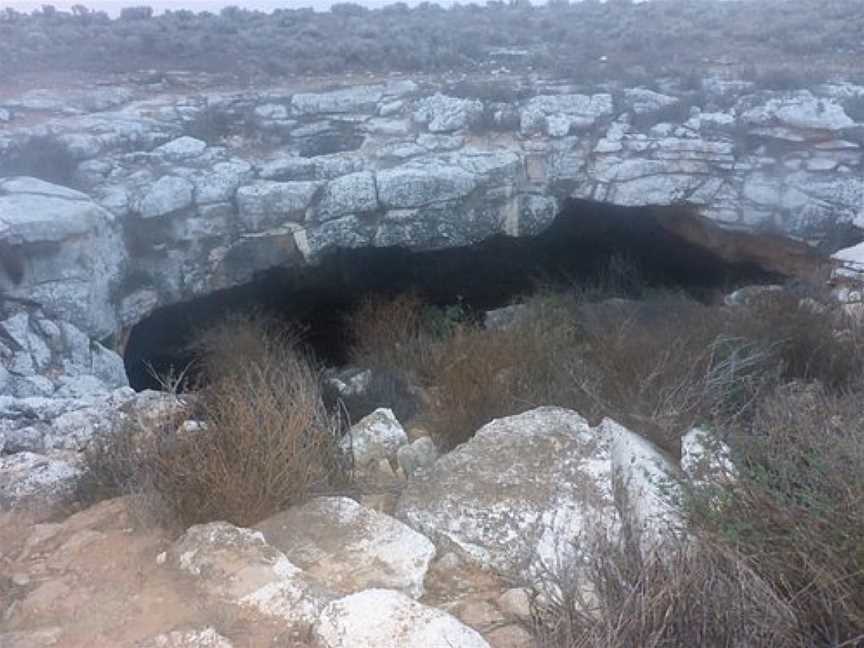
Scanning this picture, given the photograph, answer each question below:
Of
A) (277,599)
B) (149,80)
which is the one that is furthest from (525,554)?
(149,80)

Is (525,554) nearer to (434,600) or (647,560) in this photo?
(434,600)

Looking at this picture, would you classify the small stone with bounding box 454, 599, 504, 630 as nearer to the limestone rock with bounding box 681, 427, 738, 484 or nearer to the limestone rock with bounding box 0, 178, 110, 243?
the limestone rock with bounding box 681, 427, 738, 484

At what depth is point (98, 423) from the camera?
505 centimetres

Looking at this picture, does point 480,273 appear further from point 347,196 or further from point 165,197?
point 165,197

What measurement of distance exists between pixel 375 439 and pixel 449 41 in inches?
345

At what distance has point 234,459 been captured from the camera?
3.68 metres

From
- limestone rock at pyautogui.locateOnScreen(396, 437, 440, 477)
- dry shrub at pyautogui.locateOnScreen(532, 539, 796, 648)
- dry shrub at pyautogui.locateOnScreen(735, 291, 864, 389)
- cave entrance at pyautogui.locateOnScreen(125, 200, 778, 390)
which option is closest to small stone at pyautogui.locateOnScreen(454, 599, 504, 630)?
dry shrub at pyautogui.locateOnScreen(532, 539, 796, 648)

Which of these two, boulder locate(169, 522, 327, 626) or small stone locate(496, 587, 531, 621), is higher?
boulder locate(169, 522, 327, 626)

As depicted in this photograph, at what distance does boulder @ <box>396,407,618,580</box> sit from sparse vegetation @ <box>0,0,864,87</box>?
667cm

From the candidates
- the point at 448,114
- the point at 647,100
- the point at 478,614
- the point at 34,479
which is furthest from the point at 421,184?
the point at 478,614

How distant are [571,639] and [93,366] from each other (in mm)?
5363

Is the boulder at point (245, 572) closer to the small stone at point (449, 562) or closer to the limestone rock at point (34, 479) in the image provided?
the small stone at point (449, 562)

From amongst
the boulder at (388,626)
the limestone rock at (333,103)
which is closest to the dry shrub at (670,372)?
the boulder at (388,626)

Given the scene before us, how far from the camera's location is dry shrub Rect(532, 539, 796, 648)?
2490mm
